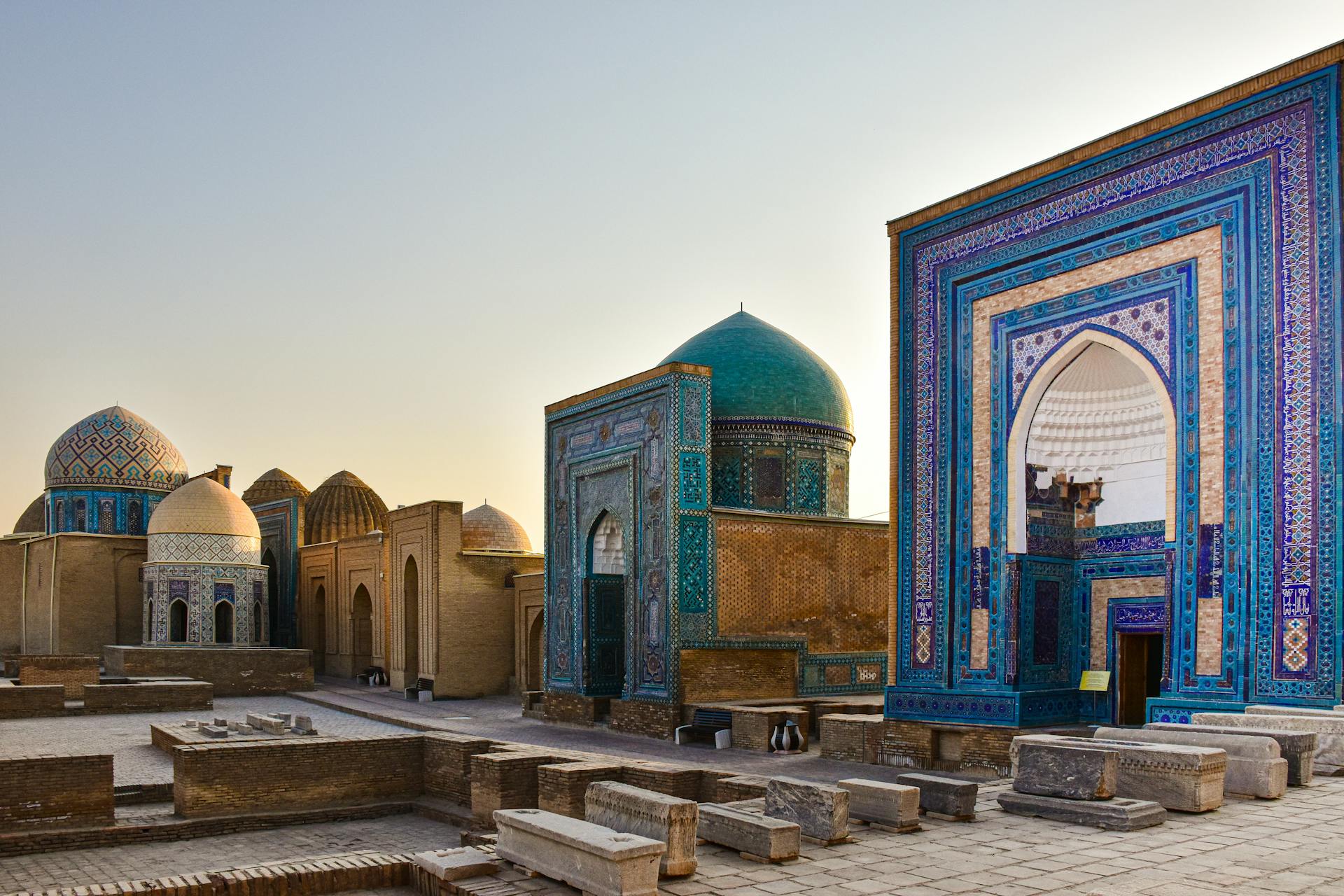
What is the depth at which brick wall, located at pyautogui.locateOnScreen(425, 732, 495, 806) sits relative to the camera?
34.8ft

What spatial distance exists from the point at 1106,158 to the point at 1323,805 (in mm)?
6084

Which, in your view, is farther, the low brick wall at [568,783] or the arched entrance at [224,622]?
the arched entrance at [224,622]

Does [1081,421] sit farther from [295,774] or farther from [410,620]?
[410,620]

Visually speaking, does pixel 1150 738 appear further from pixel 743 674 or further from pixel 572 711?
pixel 572 711

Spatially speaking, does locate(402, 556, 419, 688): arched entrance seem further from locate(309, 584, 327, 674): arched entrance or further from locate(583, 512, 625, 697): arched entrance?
locate(583, 512, 625, 697): arched entrance

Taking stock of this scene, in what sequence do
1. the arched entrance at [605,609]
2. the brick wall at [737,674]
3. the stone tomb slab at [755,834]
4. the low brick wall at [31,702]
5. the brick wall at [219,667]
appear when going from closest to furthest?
the stone tomb slab at [755,834], the brick wall at [737,674], the low brick wall at [31,702], the arched entrance at [605,609], the brick wall at [219,667]

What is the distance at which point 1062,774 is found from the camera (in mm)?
5988

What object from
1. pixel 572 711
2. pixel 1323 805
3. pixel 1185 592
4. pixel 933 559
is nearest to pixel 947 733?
pixel 933 559

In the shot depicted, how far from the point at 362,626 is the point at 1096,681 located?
18559 mm

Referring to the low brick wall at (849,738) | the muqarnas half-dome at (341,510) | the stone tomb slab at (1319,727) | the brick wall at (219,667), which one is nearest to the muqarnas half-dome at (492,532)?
the muqarnas half-dome at (341,510)

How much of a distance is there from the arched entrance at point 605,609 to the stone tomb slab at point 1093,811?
1075 cm

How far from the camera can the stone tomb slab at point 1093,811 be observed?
5586 mm

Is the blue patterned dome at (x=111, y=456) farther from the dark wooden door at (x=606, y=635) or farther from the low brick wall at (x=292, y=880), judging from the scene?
the low brick wall at (x=292, y=880)

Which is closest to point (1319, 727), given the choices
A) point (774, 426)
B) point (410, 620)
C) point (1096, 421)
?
point (1096, 421)
